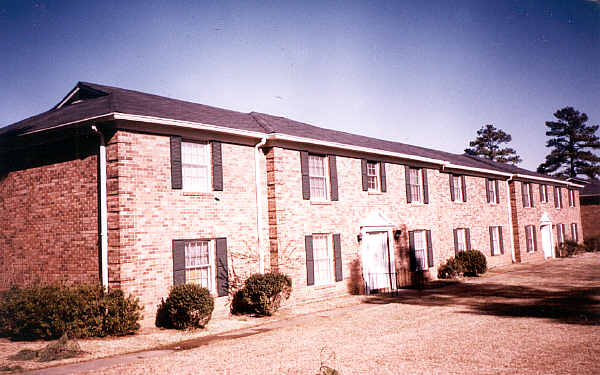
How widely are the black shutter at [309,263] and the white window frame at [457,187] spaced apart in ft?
40.7

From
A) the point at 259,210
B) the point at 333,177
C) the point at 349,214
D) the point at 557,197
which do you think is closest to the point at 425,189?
the point at 349,214

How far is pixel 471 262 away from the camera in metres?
24.1

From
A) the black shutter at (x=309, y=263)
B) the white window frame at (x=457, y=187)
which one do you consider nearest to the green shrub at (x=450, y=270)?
the white window frame at (x=457, y=187)

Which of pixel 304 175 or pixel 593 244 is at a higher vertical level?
pixel 304 175

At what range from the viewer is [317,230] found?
17438 millimetres

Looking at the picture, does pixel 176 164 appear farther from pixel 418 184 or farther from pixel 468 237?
pixel 468 237

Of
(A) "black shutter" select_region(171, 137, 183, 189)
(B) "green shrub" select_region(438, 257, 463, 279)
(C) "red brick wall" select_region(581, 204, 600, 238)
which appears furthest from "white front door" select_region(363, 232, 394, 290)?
(C) "red brick wall" select_region(581, 204, 600, 238)

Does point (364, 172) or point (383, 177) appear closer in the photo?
point (364, 172)

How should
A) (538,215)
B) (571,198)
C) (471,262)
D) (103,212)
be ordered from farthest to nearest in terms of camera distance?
(571,198), (538,215), (471,262), (103,212)

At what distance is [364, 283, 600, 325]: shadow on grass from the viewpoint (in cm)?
1312

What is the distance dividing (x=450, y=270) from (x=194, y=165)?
564 inches

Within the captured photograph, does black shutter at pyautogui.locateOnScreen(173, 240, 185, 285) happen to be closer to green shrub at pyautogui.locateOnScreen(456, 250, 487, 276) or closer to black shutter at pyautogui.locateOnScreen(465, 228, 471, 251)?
green shrub at pyautogui.locateOnScreen(456, 250, 487, 276)

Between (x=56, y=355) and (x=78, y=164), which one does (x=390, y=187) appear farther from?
(x=56, y=355)

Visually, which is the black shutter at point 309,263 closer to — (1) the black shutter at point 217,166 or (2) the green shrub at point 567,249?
(1) the black shutter at point 217,166
